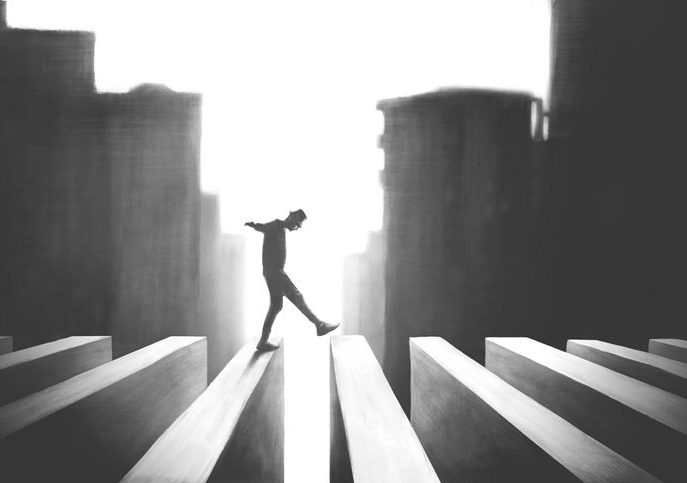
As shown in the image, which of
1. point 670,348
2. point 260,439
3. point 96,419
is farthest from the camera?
point 670,348

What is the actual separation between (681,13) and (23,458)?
220cm

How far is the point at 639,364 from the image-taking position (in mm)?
934

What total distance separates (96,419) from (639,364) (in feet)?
4.12

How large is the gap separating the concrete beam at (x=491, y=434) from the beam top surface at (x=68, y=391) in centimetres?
71

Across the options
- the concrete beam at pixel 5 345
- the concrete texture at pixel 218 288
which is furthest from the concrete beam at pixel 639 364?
the concrete beam at pixel 5 345

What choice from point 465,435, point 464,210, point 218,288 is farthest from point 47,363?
point 464,210

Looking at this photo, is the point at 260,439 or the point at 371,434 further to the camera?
the point at 260,439

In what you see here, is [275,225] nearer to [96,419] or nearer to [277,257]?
[277,257]

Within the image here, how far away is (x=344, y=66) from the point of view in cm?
127

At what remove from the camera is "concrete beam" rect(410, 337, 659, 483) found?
0.51m

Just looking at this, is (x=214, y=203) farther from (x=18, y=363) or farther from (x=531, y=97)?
(x=531, y=97)

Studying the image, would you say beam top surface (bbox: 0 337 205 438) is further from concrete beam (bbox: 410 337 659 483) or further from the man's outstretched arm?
concrete beam (bbox: 410 337 659 483)

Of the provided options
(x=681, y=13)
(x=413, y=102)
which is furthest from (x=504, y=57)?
(x=681, y=13)

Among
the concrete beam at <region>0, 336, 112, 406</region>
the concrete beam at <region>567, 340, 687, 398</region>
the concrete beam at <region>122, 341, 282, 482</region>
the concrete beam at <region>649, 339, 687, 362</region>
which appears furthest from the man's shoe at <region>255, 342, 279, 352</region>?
the concrete beam at <region>649, 339, 687, 362</region>
